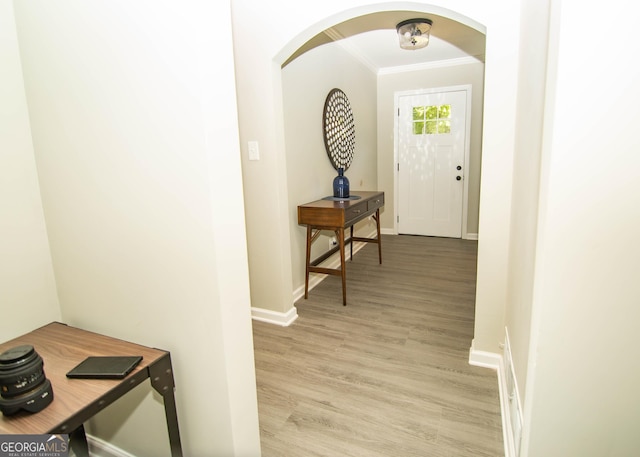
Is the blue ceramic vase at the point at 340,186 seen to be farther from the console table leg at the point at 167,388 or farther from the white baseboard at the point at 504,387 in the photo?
the console table leg at the point at 167,388

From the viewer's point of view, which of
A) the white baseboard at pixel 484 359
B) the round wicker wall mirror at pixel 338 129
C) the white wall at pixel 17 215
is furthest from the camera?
the round wicker wall mirror at pixel 338 129

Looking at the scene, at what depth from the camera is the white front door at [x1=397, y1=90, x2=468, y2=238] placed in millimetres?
4910

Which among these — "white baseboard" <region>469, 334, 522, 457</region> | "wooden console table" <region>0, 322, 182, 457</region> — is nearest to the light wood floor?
"white baseboard" <region>469, 334, 522, 457</region>

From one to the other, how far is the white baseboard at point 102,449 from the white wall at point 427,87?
4.56 m

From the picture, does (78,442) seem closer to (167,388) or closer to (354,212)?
(167,388)

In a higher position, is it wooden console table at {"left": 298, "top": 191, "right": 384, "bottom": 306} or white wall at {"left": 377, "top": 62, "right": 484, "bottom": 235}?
white wall at {"left": 377, "top": 62, "right": 484, "bottom": 235}

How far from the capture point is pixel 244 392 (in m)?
1.30

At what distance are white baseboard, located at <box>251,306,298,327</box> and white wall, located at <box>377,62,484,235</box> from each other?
10.2ft

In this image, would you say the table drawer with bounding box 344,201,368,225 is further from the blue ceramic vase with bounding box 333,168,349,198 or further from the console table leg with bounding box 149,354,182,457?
the console table leg with bounding box 149,354,182,457

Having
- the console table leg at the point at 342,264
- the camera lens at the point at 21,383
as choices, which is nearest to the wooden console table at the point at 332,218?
the console table leg at the point at 342,264

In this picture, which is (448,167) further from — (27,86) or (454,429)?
(27,86)

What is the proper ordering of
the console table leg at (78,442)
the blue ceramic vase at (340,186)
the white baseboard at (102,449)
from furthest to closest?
the blue ceramic vase at (340,186)
the white baseboard at (102,449)
the console table leg at (78,442)

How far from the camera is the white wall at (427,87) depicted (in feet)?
15.5

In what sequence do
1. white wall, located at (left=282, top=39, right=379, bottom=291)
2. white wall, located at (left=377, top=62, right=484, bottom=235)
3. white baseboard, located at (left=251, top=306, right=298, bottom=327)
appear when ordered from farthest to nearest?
white wall, located at (left=377, top=62, right=484, bottom=235) → white wall, located at (left=282, top=39, right=379, bottom=291) → white baseboard, located at (left=251, top=306, right=298, bottom=327)
